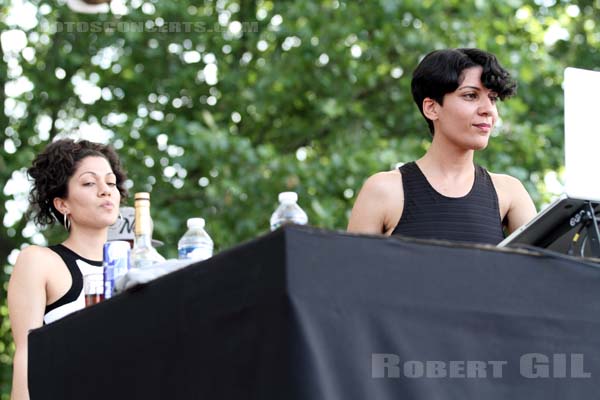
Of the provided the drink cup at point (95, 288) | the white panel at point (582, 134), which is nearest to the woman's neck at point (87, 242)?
the drink cup at point (95, 288)

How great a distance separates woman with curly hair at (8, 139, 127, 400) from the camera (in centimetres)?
285

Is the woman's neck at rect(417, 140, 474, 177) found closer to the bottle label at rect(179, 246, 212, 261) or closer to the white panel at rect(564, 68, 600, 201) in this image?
the white panel at rect(564, 68, 600, 201)

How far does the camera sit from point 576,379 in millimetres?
1854

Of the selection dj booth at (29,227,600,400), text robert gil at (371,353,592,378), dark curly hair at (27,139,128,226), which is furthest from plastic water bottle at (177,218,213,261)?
dark curly hair at (27,139,128,226)

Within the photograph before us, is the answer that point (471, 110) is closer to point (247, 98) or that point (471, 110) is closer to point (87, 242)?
point (87, 242)

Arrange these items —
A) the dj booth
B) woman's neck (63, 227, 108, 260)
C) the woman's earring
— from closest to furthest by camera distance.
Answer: the dj booth → woman's neck (63, 227, 108, 260) → the woman's earring

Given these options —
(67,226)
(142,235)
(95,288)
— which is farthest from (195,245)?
(67,226)

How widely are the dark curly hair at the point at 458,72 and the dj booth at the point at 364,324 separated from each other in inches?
40.3

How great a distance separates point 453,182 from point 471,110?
0.65 feet

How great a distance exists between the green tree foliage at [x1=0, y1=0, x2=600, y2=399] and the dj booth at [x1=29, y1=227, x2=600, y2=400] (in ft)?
20.3

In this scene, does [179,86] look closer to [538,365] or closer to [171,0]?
[171,0]

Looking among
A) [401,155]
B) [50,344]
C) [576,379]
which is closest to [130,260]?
[50,344]

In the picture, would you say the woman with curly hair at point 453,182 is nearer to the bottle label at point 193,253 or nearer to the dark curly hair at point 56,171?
the bottle label at point 193,253

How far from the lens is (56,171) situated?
317cm
